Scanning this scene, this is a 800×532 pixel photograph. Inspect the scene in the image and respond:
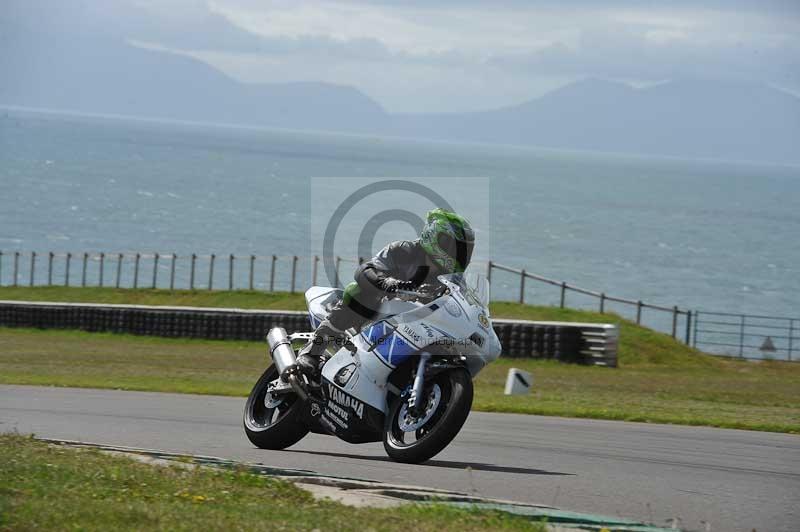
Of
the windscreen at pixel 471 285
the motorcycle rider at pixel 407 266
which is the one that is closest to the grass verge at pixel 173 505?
the motorcycle rider at pixel 407 266

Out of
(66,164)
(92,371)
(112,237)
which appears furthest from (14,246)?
(66,164)

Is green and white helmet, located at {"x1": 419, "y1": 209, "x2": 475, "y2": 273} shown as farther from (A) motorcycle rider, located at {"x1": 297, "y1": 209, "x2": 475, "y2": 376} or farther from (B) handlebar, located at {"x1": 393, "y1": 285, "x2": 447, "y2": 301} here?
(B) handlebar, located at {"x1": 393, "y1": 285, "x2": 447, "y2": 301}

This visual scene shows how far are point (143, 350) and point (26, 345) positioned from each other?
3.12 m

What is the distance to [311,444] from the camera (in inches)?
404

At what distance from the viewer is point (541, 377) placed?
23.6m

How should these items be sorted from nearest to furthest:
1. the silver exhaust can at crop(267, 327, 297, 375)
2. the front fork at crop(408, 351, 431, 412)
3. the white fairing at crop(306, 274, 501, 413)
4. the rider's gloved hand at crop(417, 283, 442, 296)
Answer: the front fork at crop(408, 351, 431, 412) < the white fairing at crop(306, 274, 501, 413) < the rider's gloved hand at crop(417, 283, 442, 296) < the silver exhaust can at crop(267, 327, 297, 375)

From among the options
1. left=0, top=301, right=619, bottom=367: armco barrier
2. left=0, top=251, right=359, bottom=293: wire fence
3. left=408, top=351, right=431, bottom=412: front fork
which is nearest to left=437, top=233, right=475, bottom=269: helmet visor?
left=408, top=351, right=431, bottom=412: front fork

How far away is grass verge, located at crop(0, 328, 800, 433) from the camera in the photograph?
15508 mm

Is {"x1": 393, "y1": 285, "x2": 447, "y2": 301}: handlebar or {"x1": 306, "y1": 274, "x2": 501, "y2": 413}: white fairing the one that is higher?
{"x1": 393, "y1": 285, "x2": 447, "y2": 301}: handlebar

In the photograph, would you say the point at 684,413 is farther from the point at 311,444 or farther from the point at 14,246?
the point at 14,246

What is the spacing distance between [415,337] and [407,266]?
25.2 inches

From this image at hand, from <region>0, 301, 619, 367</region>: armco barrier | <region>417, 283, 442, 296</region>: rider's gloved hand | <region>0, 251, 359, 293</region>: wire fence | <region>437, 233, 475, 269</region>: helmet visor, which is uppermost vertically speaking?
<region>437, 233, 475, 269</region>: helmet visor

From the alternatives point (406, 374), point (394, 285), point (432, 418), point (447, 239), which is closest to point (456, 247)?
point (447, 239)

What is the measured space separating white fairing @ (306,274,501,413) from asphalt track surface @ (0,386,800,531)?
0.65 meters
